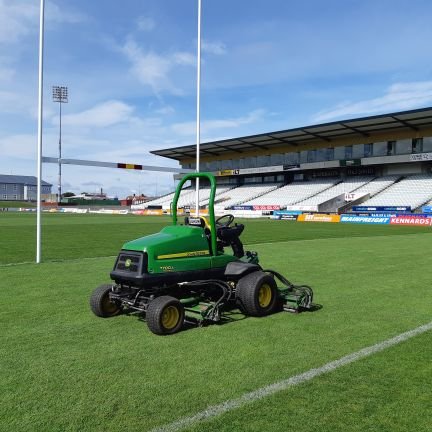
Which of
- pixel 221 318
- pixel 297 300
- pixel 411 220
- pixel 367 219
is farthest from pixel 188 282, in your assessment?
pixel 367 219

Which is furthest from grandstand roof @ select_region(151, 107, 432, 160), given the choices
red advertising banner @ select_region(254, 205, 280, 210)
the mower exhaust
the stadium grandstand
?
the mower exhaust

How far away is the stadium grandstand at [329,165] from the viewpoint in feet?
149

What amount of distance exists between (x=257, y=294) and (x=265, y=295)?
255 mm

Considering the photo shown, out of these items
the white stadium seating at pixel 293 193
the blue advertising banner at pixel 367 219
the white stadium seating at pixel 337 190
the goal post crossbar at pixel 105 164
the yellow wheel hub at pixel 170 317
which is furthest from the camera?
the white stadium seating at pixel 293 193

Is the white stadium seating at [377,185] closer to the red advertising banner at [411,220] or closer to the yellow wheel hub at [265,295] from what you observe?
the red advertising banner at [411,220]

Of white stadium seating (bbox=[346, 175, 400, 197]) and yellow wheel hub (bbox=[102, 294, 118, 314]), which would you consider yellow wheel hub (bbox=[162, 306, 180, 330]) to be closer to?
yellow wheel hub (bbox=[102, 294, 118, 314])

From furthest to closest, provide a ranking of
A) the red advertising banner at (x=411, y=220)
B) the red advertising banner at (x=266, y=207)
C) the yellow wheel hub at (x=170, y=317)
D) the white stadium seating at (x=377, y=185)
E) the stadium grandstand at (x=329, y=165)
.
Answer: the red advertising banner at (x=266, y=207), the white stadium seating at (x=377, y=185), the stadium grandstand at (x=329, y=165), the red advertising banner at (x=411, y=220), the yellow wheel hub at (x=170, y=317)

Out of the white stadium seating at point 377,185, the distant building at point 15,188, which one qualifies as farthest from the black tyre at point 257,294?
the distant building at point 15,188

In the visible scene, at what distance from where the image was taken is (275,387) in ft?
12.1

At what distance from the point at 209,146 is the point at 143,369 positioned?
59.4 metres

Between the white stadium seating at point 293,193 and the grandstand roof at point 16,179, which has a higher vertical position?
the grandstand roof at point 16,179

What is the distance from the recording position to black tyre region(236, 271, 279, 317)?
5.84 m

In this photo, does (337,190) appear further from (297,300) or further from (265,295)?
(265,295)

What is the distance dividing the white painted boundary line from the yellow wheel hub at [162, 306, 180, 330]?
5.74 ft
